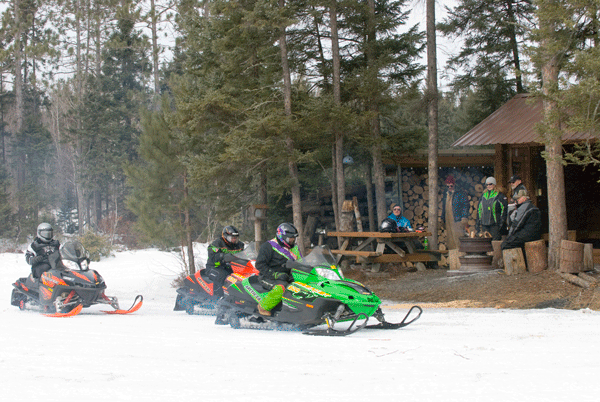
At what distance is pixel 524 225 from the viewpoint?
9.64 m

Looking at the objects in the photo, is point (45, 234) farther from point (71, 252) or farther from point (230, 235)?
point (230, 235)

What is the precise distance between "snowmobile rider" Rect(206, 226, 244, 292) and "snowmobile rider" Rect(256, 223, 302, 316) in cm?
196

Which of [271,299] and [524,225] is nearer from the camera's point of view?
[271,299]

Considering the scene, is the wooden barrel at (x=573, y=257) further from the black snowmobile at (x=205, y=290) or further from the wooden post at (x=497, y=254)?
the black snowmobile at (x=205, y=290)

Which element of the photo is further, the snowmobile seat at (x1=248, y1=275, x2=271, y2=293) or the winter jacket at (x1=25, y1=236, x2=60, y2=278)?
the winter jacket at (x1=25, y1=236, x2=60, y2=278)

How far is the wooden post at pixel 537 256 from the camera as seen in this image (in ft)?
30.5

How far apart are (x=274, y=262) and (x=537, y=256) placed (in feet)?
15.7

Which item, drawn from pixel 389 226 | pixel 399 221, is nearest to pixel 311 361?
pixel 389 226

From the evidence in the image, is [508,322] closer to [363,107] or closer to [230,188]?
[363,107]

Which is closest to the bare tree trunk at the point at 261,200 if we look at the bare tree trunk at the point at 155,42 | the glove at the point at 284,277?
the glove at the point at 284,277

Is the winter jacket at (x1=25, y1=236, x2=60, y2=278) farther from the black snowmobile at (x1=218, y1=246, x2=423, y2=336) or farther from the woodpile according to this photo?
the woodpile

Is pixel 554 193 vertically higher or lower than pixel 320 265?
higher

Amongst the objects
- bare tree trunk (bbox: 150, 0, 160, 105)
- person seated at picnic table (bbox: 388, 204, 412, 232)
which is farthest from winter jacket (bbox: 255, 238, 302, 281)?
bare tree trunk (bbox: 150, 0, 160, 105)

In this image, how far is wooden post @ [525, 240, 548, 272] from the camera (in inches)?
365
